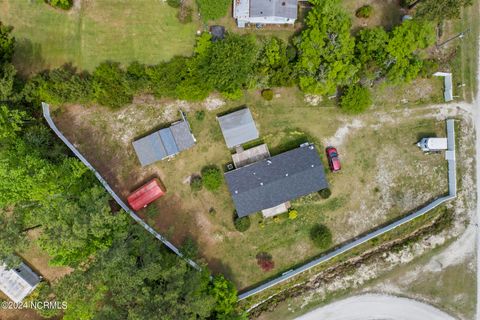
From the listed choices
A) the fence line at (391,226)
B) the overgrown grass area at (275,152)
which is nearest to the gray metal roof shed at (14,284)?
the overgrown grass area at (275,152)

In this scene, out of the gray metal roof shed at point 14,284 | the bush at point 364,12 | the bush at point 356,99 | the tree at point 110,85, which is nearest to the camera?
the gray metal roof shed at point 14,284

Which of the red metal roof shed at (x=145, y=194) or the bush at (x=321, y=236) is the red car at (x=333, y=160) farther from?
the red metal roof shed at (x=145, y=194)

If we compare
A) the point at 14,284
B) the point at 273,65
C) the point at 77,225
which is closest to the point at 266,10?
the point at 273,65

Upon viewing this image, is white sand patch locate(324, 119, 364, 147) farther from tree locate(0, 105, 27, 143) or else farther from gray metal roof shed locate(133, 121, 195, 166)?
tree locate(0, 105, 27, 143)

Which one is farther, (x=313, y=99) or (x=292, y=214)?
(x=313, y=99)

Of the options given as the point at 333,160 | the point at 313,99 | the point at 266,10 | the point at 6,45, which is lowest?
the point at 333,160

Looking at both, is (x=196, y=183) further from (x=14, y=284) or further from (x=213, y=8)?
(x=14, y=284)

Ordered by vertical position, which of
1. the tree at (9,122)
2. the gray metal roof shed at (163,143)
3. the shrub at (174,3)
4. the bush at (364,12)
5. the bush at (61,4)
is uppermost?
the bush at (61,4)

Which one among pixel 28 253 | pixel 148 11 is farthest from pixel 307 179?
pixel 28 253
